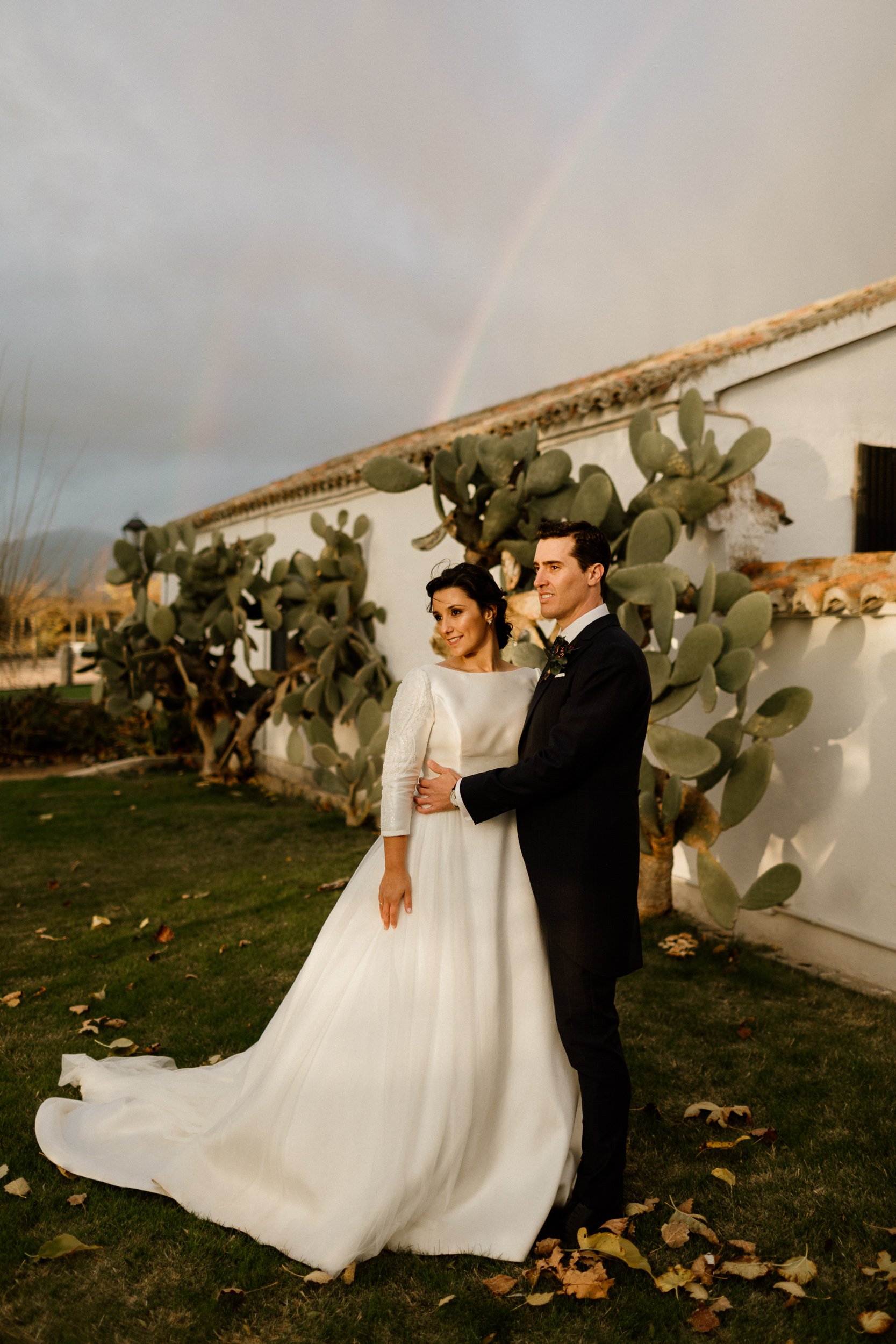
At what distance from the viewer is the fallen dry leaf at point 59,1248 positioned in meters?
2.62

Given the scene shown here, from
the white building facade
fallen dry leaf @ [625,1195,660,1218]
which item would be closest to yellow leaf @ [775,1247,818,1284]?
fallen dry leaf @ [625,1195,660,1218]

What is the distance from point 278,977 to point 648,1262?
2754mm

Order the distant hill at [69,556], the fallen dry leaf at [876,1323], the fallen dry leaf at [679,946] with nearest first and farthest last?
the fallen dry leaf at [876,1323]
the fallen dry leaf at [679,946]
the distant hill at [69,556]

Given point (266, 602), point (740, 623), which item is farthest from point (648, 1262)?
point (266, 602)

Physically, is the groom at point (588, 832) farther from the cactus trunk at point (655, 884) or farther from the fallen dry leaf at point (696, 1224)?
the cactus trunk at point (655, 884)

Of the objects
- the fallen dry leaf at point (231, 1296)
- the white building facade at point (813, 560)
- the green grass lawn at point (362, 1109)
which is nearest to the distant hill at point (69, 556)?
the green grass lawn at point (362, 1109)

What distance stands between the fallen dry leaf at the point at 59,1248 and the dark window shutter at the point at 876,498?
6.03 meters

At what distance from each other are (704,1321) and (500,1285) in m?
0.54

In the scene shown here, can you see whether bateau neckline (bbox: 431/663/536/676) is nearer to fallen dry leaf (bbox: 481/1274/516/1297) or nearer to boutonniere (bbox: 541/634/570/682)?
boutonniere (bbox: 541/634/570/682)

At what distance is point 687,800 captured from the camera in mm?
5336

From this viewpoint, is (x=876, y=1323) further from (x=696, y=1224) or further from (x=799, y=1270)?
(x=696, y=1224)

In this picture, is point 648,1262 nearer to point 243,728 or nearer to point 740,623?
point 740,623

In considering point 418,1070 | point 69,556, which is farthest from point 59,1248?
point 69,556

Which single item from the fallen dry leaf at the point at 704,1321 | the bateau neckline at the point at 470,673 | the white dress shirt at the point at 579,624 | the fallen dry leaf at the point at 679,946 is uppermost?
the white dress shirt at the point at 579,624
